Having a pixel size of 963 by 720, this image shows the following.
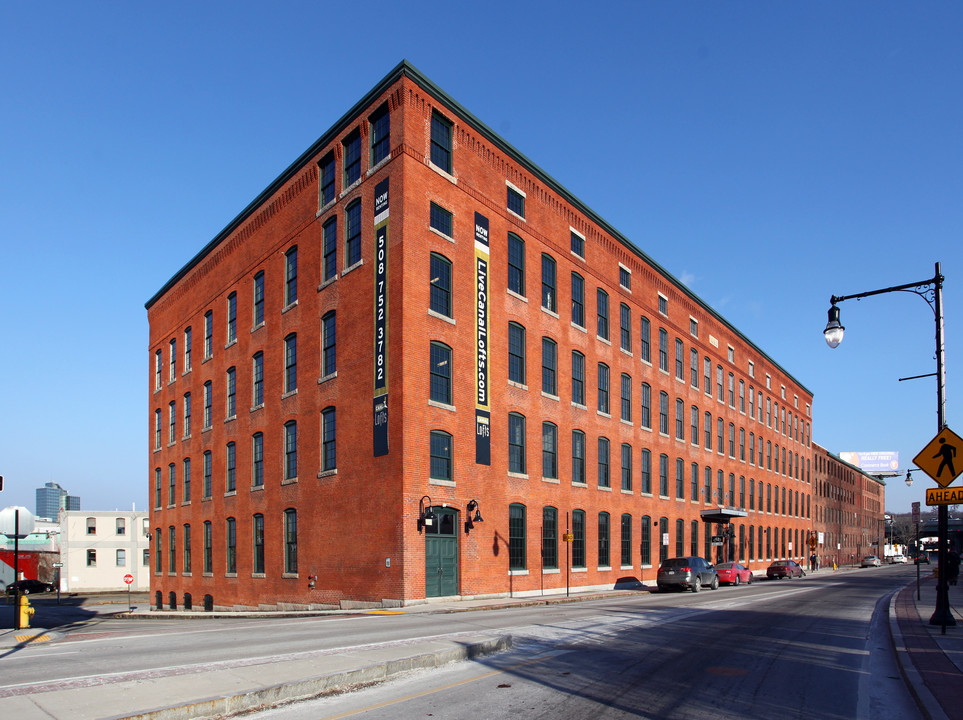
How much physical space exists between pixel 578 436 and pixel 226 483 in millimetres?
18369

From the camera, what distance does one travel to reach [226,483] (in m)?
40.4

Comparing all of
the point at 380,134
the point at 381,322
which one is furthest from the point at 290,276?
the point at 381,322

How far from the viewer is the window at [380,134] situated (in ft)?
97.9

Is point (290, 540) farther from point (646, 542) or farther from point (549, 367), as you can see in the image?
point (646, 542)

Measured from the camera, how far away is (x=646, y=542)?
44.7 meters

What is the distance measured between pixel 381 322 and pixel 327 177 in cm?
899

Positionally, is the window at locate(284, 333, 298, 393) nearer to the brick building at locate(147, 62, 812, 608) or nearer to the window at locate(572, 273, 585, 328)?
the brick building at locate(147, 62, 812, 608)

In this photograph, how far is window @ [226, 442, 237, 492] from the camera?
39875 mm

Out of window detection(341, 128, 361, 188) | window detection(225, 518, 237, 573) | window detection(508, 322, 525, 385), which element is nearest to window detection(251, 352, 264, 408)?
window detection(225, 518, 237, 573)

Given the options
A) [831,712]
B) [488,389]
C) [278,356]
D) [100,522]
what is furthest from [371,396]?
[100,522]

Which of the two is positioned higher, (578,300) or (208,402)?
(578,300)

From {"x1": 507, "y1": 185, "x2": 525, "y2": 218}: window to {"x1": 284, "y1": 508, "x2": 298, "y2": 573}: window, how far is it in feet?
53.5

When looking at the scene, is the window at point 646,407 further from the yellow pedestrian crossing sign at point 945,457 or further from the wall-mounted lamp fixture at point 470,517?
the yellow pedestrian crossing sign at point 945,457

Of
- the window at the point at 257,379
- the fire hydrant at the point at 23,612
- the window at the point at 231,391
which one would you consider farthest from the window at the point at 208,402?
the fire hydrant at the point at 23,612
